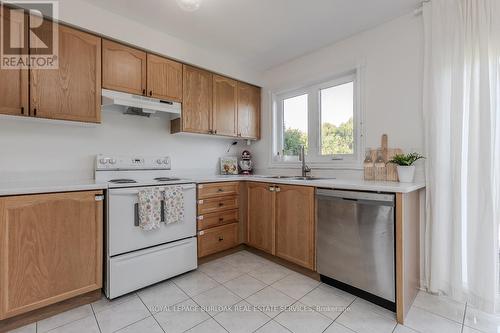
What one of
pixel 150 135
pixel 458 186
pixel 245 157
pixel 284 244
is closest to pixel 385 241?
pixel 458 186

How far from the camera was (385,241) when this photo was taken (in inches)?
63.7

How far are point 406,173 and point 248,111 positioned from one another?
2.04 meters

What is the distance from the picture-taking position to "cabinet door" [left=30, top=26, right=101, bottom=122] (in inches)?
69.6

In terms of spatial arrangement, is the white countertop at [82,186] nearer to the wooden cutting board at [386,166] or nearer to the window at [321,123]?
the wooden cutting board at [386,166]

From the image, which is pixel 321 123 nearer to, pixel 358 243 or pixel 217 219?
pixel 358 243

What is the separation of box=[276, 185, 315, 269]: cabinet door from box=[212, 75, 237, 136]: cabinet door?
1.10m

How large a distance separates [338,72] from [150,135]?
2.18 metres

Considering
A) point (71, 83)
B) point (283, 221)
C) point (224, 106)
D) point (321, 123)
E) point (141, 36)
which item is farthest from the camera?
point (224, 106)

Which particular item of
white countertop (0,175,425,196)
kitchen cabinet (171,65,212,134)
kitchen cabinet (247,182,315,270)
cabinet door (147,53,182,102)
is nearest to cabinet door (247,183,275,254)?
kitchen cabinet (247,182,315,270)

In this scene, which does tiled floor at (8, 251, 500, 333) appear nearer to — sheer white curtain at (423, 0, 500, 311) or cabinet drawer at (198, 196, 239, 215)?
sheer white curtain at (423, 0, 500, 311)

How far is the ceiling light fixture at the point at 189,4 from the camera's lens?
1751 mm

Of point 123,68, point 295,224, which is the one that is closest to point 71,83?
point 123,68

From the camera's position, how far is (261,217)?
8.41 ft

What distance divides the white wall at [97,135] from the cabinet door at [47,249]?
595mm
